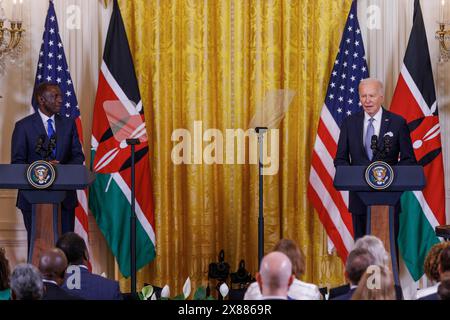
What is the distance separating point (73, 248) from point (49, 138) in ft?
8.34

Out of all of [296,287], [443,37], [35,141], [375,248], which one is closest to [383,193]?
[375,248]

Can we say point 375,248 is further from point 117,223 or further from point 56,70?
point 56,70

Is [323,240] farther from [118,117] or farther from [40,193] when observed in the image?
[40,193]

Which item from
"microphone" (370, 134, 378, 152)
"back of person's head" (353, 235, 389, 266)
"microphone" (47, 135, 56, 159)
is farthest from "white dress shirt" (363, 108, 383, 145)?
"back of person's head" (353, 235, 389, 266)

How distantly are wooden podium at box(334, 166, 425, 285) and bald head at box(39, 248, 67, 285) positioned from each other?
2.73m

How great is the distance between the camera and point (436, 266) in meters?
4.95

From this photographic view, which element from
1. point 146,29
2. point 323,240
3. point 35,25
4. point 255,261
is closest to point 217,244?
point 255,261

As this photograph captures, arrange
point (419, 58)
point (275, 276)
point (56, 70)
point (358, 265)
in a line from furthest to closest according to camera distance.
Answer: point (419, 58), point (56, 70), point (358, 265), point (275, 276)

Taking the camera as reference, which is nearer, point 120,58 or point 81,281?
point 81,281

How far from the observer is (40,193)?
22.9ft

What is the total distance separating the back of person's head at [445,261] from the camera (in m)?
4.63

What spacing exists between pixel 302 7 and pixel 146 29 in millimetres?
1533

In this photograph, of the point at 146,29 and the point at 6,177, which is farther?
the point at 146,29
